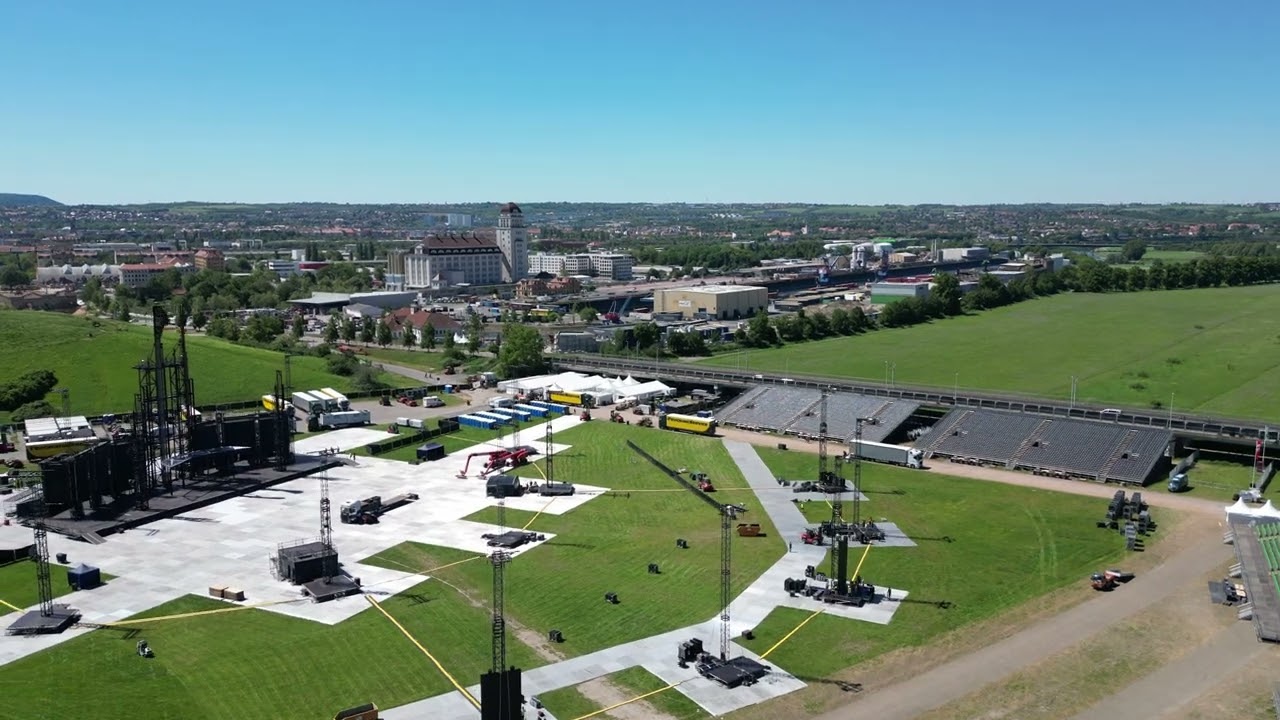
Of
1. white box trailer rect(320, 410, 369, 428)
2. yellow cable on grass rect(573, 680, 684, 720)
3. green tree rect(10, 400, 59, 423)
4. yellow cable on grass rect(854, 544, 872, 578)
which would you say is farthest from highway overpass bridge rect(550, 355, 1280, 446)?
yellow cable on grass rect(573, 680, 684, 720)

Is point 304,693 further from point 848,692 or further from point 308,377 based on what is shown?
point 308,377

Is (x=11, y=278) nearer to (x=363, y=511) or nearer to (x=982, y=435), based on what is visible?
(x=363, y=511)

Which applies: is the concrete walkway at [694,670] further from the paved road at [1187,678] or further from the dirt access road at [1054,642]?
the paved road at [1187,678]

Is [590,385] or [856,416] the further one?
[590,385]

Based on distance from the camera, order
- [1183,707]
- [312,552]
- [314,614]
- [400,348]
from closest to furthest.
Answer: [1183,707] → [314,614] → [312,552] → [400,348]

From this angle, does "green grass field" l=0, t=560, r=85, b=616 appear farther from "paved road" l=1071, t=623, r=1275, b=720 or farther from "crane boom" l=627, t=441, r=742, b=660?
"paved road" l=1071, t=623, r=1275, b=720

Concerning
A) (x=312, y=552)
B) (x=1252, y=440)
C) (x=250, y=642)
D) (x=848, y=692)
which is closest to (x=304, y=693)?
(x=250, y=642)

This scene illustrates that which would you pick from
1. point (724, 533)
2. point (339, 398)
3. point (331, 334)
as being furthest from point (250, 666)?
point (331, 334)
